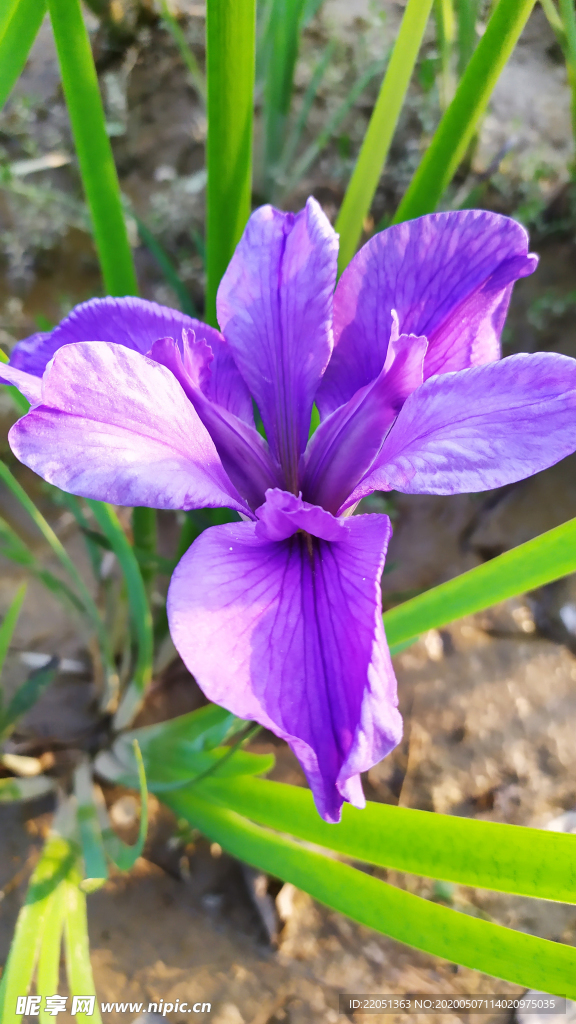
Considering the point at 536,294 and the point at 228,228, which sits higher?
the point at 228,228

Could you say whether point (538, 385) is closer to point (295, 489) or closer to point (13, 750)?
point (295, 489)

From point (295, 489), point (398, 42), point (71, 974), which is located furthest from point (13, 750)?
point (398, 42)

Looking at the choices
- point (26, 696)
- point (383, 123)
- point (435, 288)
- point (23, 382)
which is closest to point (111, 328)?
point (23, 382)

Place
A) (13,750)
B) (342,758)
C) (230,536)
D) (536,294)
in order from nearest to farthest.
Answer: (342,758) → (230,536) → (13,750) → (536,294)

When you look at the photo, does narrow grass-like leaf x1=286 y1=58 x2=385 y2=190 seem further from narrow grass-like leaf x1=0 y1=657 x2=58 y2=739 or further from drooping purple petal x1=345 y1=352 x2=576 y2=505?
narrow grass-like leaf x1=0 y1=657 x2=58 y2=739

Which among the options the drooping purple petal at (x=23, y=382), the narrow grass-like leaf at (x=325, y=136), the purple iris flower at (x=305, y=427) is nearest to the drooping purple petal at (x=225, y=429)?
the purple iris flower at (x=305, y=427)

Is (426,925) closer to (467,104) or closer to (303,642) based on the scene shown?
(303,642)
